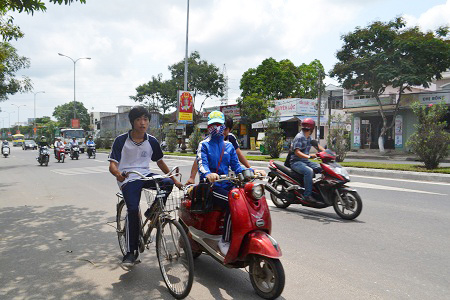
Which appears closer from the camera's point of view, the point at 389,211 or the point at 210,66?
the point at 389,211

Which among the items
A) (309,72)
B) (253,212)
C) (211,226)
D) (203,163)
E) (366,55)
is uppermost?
(309,72)

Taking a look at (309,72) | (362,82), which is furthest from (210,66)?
(362,82)

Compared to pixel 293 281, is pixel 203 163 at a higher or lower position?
higher

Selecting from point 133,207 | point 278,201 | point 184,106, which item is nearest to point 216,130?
point 133,207

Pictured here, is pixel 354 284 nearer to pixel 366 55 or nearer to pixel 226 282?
pixel 226 282

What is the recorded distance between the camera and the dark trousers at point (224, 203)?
125 inches

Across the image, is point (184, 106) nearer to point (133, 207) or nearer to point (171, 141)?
point (171, 141)

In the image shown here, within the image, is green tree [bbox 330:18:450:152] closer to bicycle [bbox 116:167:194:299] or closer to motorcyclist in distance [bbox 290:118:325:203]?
motorcyclist in distance [bbox 290:118:325:203]

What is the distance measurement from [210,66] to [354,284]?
39132 millimetres

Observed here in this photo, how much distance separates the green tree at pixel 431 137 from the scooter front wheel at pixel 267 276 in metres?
11.8

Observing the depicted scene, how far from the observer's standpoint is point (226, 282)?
11.0 ft

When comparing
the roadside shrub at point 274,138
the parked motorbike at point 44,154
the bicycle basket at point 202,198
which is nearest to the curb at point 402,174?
the roadside shrub at point 274,138

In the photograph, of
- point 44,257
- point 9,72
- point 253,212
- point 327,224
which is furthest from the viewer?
point 9,72

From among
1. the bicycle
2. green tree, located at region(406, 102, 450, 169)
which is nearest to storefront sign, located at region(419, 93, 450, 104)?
green tree, located at region(406, 102, 450, 169)
